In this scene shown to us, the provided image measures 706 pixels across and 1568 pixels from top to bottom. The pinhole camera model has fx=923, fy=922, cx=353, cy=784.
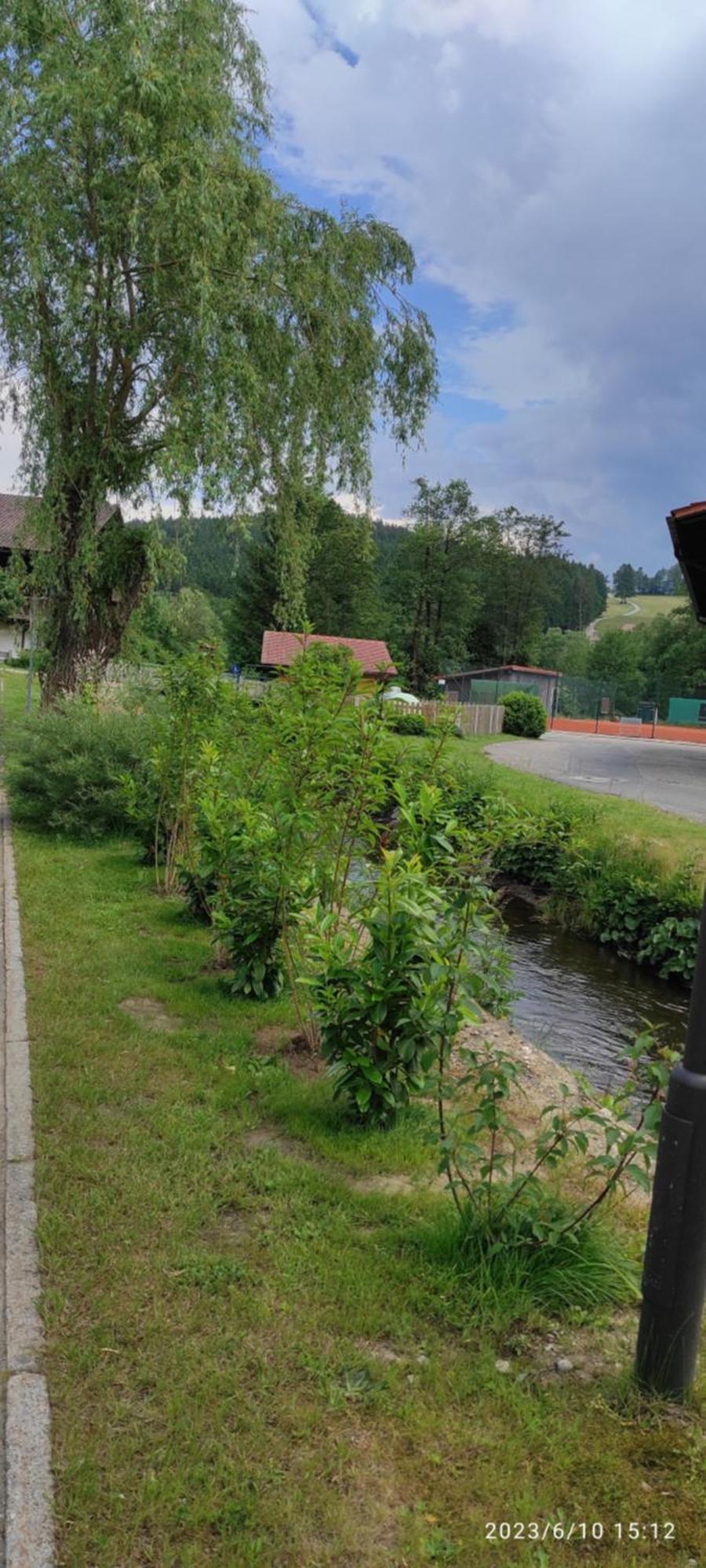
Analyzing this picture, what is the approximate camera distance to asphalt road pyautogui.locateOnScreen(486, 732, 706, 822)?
1704cm

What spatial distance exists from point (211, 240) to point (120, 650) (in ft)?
17.7

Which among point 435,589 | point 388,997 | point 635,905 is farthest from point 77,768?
point 435,589

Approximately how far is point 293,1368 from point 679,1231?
3.48 feet

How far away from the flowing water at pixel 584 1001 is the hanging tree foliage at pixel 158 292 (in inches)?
241

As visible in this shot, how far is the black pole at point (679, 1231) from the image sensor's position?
2137 mm

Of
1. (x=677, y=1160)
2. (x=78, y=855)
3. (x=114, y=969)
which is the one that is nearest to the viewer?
(x=677, y=1160)

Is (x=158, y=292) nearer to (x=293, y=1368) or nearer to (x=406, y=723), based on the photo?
(x=406, y=723)

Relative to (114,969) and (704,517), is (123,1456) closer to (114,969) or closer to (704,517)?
(704,517)

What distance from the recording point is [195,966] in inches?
228

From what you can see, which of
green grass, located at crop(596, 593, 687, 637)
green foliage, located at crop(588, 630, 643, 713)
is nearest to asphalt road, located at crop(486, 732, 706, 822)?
green foliage, located at crop(588, 630, 643, 713)

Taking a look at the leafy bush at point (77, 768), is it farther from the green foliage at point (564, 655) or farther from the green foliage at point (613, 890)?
the green foliage at point (564, 655)

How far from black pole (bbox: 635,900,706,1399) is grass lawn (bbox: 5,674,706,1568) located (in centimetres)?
14

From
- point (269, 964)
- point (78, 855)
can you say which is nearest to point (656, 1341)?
point (269, 964)

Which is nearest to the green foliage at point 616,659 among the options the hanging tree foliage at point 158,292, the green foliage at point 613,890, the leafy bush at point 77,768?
the hanging tree foliage at point 158,292
